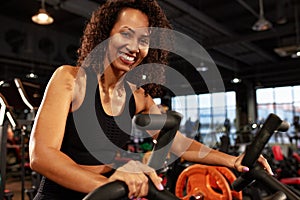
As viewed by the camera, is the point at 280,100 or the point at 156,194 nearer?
the point at 156,194

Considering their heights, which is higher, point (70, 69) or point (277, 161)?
point (70, 69)

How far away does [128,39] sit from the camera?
103cm

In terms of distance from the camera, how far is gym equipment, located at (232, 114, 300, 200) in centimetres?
77

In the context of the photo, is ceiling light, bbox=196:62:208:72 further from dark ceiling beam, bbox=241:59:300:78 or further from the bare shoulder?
the bare shoulder

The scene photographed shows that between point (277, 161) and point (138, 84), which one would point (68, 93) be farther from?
point (277, 161)

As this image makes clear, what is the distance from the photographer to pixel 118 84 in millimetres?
1252

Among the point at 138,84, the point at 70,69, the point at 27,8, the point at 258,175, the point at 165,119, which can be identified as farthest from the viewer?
the point at 27,8

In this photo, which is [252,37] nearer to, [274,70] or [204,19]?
[204,19]

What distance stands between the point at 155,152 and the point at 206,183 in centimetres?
133

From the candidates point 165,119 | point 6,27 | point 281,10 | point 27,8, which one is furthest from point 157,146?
point 6,27

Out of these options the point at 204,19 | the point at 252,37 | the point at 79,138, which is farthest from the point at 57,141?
the point at 252,37

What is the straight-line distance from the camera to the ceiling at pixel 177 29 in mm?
7718

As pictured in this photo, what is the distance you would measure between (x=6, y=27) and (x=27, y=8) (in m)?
1.04

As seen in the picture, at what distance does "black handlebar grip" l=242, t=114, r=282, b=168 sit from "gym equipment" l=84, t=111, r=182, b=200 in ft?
0.82
